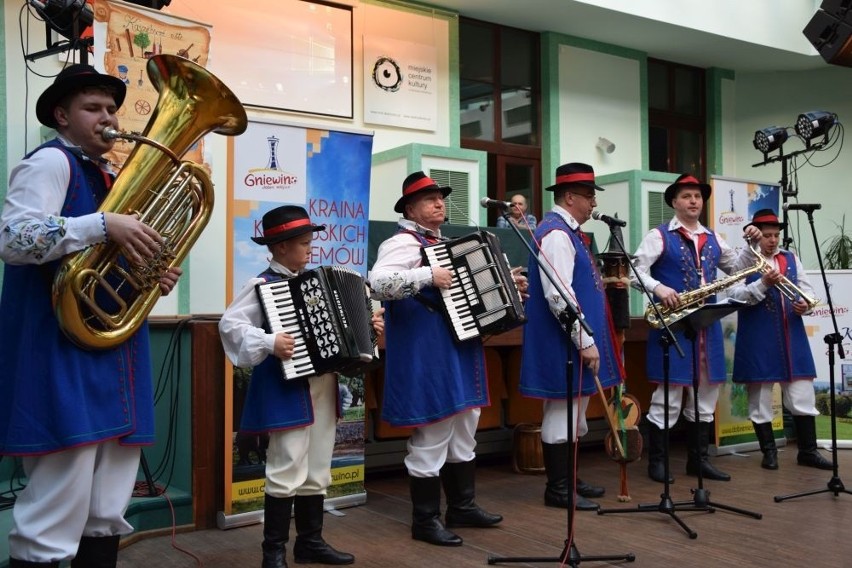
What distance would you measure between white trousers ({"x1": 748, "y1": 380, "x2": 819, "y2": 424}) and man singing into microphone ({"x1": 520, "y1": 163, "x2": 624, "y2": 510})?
1946 mm

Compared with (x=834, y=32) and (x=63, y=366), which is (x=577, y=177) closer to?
(x=63, y=366)

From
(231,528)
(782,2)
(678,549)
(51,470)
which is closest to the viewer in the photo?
(51,470)

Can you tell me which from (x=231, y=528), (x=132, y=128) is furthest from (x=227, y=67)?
(x=231, y=528)

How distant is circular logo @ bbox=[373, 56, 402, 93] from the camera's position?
8852 millimetres

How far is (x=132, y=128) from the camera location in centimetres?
493

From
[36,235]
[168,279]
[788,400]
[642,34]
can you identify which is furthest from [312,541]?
[642,34]

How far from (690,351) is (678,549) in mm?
1983

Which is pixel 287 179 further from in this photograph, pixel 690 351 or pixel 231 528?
pixel 690 351

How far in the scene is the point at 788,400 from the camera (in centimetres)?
633

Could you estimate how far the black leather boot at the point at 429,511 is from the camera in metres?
4.22

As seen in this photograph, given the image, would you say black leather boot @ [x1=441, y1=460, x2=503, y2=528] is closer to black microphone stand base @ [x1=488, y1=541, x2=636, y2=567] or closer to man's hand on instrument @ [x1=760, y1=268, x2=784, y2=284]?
black microphone stand base @ [x1=488, y1=541, x2=636, y2=567]

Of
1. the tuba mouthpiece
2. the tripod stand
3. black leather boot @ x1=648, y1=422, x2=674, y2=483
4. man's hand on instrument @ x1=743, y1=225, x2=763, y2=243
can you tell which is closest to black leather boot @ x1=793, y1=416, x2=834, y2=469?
black leather boot @ x1=648, y1=422, x2=674, y2=483

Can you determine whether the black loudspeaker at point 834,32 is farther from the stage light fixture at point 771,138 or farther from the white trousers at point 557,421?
the white trousers at point 557,421

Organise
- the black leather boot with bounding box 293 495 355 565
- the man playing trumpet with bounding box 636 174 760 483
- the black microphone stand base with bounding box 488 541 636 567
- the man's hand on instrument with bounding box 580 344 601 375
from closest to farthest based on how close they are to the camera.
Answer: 1. the black microphone stand base with bounding box 488 541 636 567
2. the black leather boot with bounding box 293 495 355 565
3. the man's hand on instrument with bounding box 580 344 601 375
4. the man playing trumpet with bounding box 636 174 760 483
